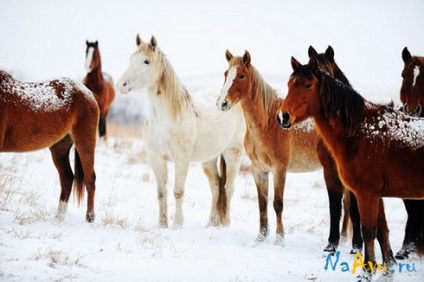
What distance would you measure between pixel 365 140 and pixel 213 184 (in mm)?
3903

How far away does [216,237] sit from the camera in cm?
600

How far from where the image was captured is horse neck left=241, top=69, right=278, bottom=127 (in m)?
6.09

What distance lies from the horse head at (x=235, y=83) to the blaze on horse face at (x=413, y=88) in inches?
82.2

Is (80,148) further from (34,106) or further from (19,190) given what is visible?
(19,190)

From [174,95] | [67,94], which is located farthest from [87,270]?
[174,95]

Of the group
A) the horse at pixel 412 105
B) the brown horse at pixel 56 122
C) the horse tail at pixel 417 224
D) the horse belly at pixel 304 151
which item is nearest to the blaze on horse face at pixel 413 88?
the horse at pixel 412 105

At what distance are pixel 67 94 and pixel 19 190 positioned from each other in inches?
85.4

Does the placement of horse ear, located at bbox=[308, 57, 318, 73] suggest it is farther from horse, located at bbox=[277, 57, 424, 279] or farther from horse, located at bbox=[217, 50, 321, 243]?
horse, located at bbox=[217, 50, 321, 243]

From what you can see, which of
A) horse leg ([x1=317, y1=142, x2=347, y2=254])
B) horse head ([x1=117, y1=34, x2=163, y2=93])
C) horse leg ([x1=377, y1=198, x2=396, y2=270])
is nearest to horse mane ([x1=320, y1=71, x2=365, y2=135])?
horse leg ([x1=377, y1=198, x2=396, y2=270])

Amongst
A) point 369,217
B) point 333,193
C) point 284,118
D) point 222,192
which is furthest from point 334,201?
point 222,192

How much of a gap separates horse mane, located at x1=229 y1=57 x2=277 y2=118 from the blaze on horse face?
5.73 ft

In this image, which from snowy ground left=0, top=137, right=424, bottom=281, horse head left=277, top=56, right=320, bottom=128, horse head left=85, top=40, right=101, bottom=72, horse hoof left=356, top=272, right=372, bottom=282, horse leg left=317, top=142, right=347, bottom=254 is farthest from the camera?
horse head left=85, top=40, right=101, bottom=72

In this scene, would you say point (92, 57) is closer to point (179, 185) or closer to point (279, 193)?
point (179, 185)

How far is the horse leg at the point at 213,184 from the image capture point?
743 cm
